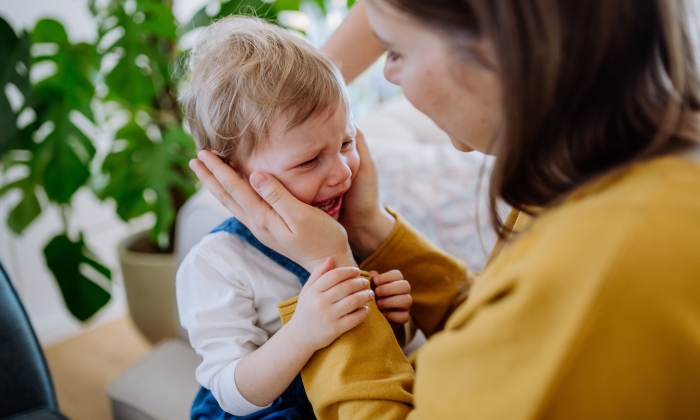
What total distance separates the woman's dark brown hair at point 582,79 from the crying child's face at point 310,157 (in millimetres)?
278

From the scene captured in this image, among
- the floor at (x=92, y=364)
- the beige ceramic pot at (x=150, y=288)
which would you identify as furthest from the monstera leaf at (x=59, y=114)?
the floor at (x=92, y=364)

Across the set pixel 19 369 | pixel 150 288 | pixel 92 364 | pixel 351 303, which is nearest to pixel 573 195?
pixel 351 303

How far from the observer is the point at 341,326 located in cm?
69

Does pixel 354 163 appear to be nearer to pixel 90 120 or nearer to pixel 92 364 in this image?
pixel 90 120

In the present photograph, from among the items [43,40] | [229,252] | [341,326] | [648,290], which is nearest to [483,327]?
[648,290]

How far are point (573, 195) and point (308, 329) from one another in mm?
363

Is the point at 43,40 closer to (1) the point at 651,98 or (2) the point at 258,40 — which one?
(2) the point at 258,40

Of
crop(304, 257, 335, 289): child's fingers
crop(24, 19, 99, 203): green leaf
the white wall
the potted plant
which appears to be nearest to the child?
crop(304, 257, 335, 289): child's fingers

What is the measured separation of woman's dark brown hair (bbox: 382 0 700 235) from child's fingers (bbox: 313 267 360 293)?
0.26 meters

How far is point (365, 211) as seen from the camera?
2.99 feet

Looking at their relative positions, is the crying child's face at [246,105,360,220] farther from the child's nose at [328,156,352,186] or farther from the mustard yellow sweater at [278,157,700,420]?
the mustard yellow sweater at [278,157,700,420]

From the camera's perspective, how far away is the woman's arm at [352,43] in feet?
3.38

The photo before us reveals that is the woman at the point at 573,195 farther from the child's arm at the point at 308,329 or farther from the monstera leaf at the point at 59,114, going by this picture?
the monstera leaf at the point at 59,114

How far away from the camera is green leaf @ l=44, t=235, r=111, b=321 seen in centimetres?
164
